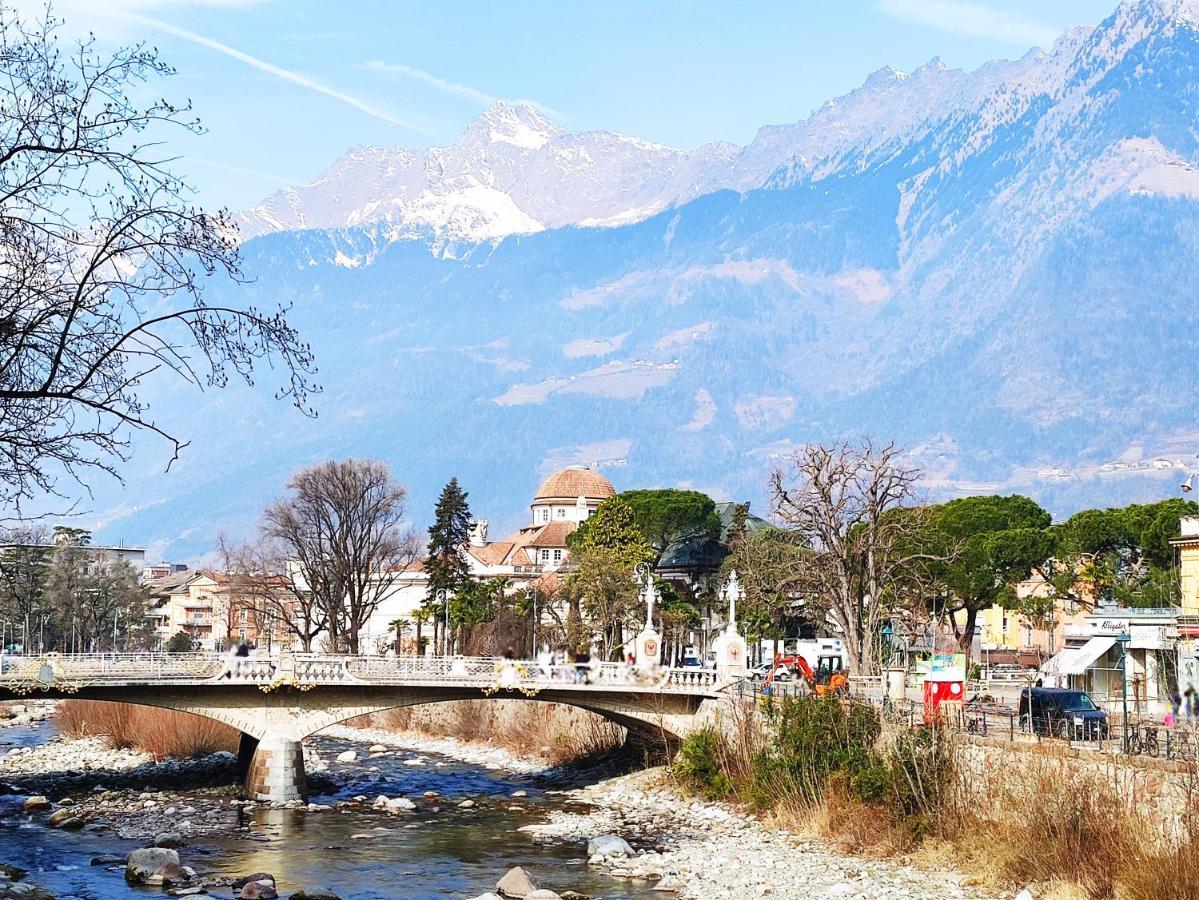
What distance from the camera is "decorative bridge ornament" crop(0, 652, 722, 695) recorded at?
55250 mm

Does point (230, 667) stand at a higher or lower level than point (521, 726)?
higher

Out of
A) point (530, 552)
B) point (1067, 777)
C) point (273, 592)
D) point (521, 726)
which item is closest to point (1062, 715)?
point (1067, 777)

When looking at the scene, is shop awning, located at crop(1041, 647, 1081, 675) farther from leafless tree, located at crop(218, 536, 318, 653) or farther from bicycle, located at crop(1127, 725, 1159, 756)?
leafless tree, located at crop(218, 536, 318, 653)

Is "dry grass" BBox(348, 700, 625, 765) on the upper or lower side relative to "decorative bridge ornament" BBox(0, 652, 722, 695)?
lower

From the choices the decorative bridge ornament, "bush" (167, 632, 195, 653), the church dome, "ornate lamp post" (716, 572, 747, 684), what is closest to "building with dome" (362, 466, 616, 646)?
the church dome

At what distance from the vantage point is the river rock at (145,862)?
38366mm

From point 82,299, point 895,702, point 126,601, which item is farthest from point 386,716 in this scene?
point 82,299

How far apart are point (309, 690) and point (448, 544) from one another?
5005 centimetres

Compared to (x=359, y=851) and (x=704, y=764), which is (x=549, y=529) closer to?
(x=704, y=764)

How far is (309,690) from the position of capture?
56.9 meters

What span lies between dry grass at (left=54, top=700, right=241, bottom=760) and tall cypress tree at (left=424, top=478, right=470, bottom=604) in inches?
1422

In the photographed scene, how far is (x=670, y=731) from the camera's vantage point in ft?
186

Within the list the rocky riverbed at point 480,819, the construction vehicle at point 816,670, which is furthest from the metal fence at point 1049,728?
the rocky riverbed at point 480,819

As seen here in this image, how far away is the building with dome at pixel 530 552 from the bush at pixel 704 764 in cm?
7322
